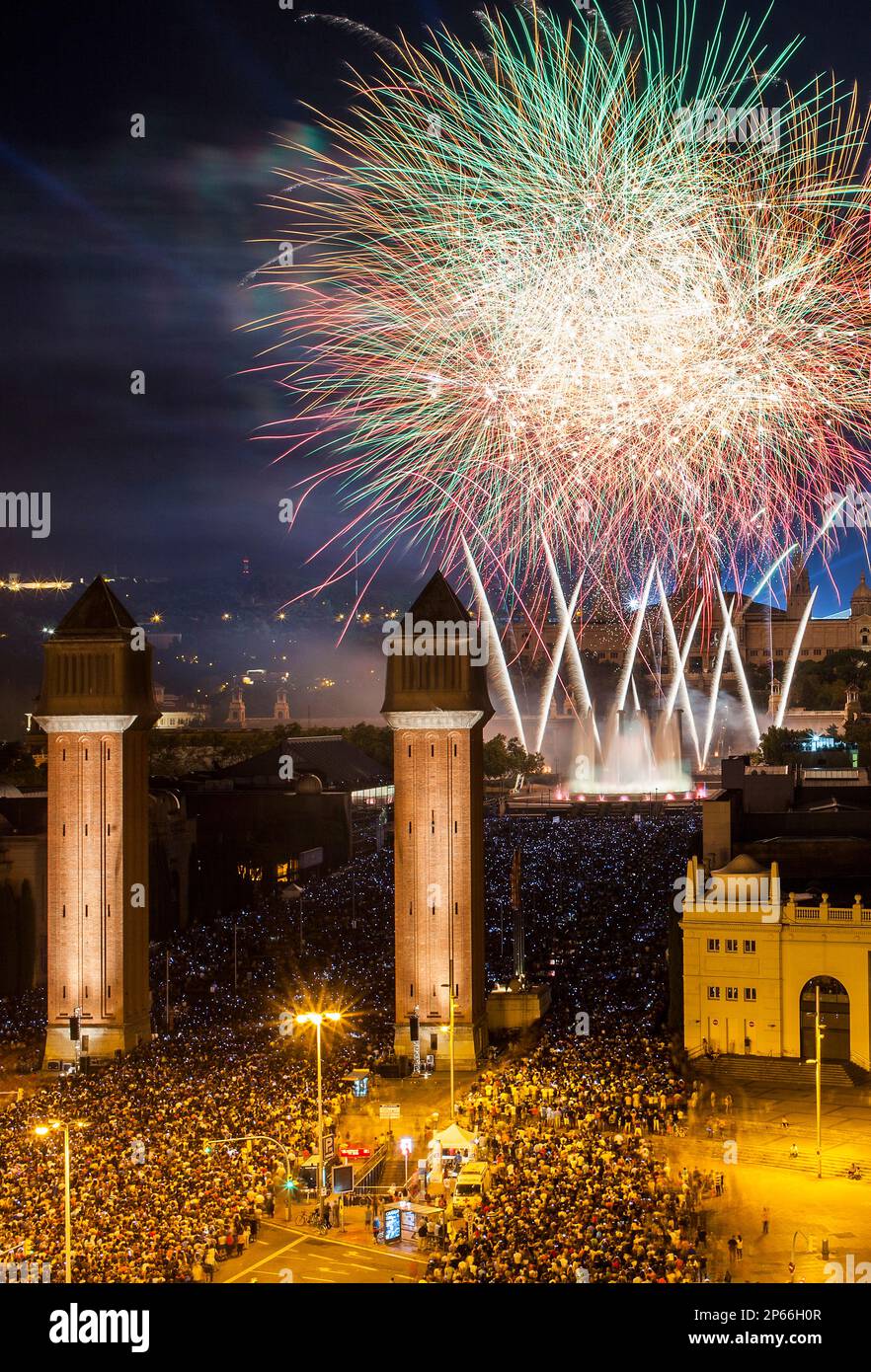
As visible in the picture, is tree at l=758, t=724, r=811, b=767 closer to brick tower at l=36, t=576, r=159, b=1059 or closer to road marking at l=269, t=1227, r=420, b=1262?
brick tower at l=36, t=576, r=159, b=1059

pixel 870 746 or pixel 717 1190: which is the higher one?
pixel 870 746

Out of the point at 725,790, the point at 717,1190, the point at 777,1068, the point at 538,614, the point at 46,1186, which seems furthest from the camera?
the point at 538,614

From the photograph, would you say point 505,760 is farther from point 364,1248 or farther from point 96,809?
point 364,1248

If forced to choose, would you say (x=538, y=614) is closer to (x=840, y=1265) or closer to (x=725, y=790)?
(x=725, y=790)

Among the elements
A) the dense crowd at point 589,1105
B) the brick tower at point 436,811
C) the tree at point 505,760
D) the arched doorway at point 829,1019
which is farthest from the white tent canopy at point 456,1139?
the tree at point 505,760
